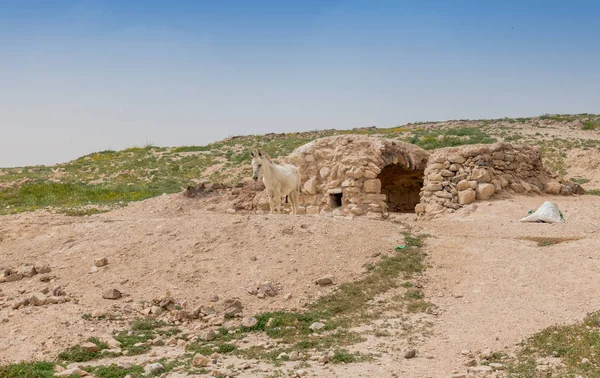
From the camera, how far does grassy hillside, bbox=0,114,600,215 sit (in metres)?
25.6

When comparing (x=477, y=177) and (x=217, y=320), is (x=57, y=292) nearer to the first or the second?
(x=217, y=320)

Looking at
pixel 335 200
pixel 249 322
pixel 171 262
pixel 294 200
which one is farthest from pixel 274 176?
pixel 249 322

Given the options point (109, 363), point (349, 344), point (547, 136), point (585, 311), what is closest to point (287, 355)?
point (349, 344)

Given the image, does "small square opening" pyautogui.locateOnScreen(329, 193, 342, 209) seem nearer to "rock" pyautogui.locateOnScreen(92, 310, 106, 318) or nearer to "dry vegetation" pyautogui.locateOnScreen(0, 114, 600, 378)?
"dry vegetation" pyautogui.locateOnScreen(0, 114, 600, 378)

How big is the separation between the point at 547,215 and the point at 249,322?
360 inches

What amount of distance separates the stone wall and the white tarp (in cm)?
207

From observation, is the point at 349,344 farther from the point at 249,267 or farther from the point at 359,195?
the point at 359,195

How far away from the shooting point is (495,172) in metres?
17.8

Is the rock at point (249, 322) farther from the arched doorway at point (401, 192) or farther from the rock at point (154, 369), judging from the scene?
the arched doorway at point (401, 192)

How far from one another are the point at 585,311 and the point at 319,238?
222 inches

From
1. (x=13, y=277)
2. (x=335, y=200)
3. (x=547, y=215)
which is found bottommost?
(x=13, y=277)

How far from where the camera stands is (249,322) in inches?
379

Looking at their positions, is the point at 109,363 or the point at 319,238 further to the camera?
the point at 319,238

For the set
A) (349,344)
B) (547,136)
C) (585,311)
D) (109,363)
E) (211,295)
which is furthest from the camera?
(547,136)
